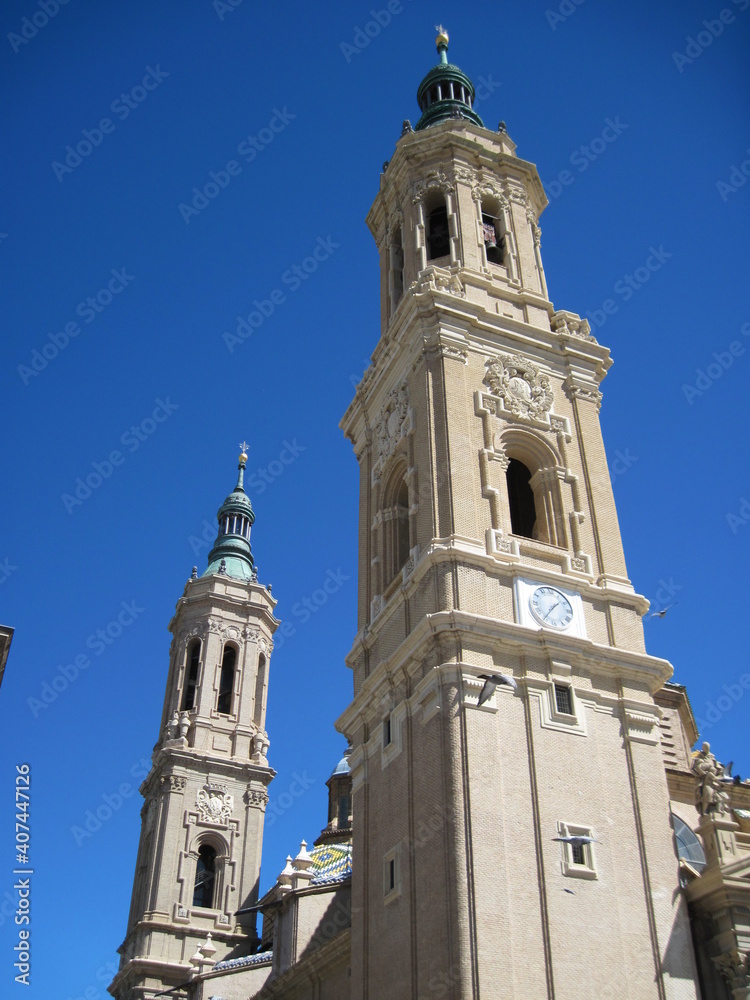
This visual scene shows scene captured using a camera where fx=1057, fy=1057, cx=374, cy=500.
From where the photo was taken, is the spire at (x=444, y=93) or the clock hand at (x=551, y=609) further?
the spire at (x=444, y=93)

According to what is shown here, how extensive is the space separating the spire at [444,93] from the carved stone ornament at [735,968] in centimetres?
2825

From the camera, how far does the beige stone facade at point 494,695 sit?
19.8m

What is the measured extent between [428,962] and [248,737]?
1210 inches

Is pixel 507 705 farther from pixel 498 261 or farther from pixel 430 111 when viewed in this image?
pixel 430 111

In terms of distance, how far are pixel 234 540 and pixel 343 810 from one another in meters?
15.6

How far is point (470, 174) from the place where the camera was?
3328cm

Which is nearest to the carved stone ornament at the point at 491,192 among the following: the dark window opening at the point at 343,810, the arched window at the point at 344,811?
the arched window at the point at 344,811

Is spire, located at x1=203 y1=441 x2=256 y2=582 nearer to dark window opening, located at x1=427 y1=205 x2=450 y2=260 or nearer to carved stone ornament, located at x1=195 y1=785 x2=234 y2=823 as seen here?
carved stone ornament, located at x1=195 y1=785 x2=234 y2=823

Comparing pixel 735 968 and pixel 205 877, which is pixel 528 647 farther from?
pixel 205 877

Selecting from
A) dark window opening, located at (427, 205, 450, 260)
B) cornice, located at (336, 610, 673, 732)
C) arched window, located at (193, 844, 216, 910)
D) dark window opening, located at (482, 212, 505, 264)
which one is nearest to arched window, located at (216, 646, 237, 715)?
arched window, located at (193, 844, 216, 910)

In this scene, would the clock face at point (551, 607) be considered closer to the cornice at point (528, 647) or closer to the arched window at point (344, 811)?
the cornice at point (528, 647)

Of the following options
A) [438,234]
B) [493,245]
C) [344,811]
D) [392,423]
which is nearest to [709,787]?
[392,423]

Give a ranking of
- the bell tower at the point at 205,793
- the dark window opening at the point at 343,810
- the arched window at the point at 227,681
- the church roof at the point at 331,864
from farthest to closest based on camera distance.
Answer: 1. the dark window opening at the point at 343,810
2. the arched window at the point at 227,681
3. the bell tower at the point at 205,793
4. the church roof at the point at 331,864

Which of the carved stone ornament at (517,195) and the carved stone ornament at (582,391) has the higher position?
the carved stone ornament at (517,195)
